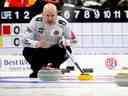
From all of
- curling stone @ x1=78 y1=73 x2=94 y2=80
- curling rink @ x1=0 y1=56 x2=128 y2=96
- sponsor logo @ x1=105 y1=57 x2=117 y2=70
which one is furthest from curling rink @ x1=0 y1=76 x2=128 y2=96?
sponsor logo @ x1=105 y1=57 x2=117 y2=70

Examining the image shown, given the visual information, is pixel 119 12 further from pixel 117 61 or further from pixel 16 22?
pixel 16 22

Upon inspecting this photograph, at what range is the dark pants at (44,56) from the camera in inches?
238

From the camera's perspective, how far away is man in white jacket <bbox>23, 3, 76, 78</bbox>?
6027 millimetres

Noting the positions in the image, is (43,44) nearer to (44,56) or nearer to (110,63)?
(44,56)

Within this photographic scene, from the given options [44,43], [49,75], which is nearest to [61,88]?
[49,75]

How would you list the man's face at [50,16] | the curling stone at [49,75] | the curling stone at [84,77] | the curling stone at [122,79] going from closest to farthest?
the curling stone at [122,79]
the curling stone at [49,75]
the curling stone at [84,77]
the man's face at [50,16]

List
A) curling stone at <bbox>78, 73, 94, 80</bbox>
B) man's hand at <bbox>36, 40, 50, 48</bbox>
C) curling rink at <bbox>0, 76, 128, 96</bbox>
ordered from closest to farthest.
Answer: curling rink at <bbox>0, 76, 128, 96</bbox>
curling stone at <bbox>78, 73, 94, 80</bbox>
man's hand at <bbox>36, 40, 50, 48</bbox>

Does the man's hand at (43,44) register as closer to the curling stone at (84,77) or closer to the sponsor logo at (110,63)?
the curling stone at (84,77)

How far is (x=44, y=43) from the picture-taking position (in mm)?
6113

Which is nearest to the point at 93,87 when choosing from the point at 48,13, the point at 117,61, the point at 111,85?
the point at 111,85

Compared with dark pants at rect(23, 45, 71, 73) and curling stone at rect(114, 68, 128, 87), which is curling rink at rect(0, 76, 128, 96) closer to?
curling stone at rect(114, 68, 128, 87)

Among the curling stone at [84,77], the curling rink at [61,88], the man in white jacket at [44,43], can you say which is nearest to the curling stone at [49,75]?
the curling rink at [61,88]

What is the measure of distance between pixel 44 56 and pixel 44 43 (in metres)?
0.13

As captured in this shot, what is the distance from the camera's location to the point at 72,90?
435cm
